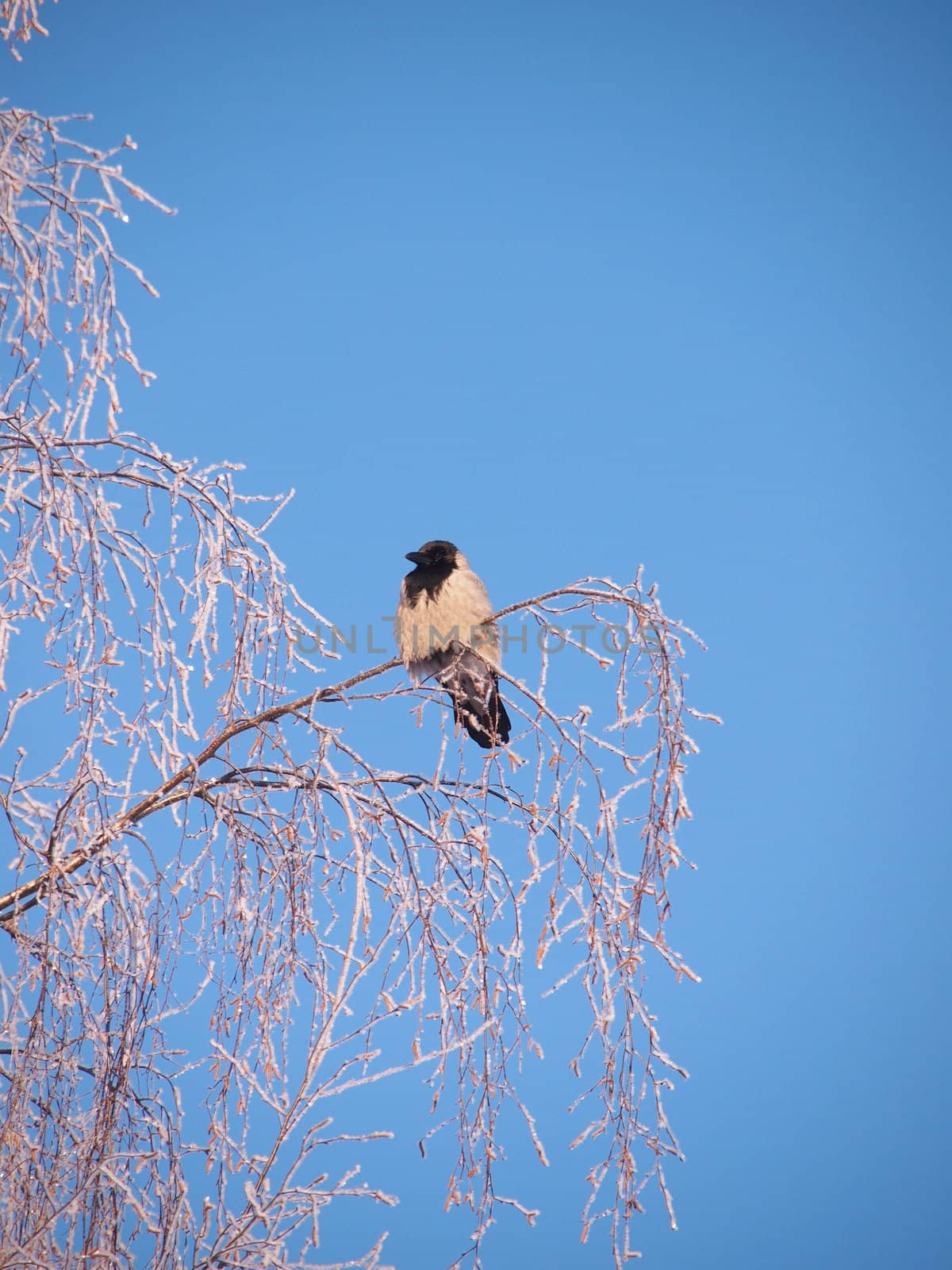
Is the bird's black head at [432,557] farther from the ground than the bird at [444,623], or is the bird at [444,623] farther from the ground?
the bird's black head at [432,557]

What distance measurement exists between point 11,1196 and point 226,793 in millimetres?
850

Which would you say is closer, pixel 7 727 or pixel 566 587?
pixel 7 727

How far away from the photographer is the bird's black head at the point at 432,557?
498cm

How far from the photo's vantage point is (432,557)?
5.00 meters

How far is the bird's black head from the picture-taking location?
498cm

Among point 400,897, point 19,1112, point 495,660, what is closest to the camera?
point 19,1112

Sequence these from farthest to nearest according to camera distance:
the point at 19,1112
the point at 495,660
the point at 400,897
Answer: the point at 495,660
the point at 400,897
the point at 19,1112

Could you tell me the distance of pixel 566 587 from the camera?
8.63 feet

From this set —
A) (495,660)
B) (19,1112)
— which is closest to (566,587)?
(19,1112)

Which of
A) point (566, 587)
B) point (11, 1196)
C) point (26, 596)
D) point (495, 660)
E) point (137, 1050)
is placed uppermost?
point (495, 660)

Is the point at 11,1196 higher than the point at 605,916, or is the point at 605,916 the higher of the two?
the point at 605,916

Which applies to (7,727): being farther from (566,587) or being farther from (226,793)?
(566,587)

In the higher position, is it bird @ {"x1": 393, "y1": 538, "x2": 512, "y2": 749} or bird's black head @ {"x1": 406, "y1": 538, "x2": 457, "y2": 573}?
bird's black head @ {"x1": 406, "y1": 538, "x2": 457, "y2": 573}

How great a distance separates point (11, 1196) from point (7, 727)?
0.84m
